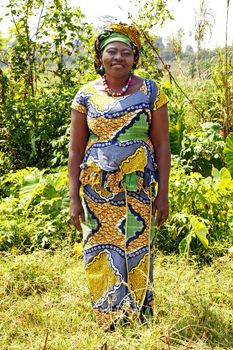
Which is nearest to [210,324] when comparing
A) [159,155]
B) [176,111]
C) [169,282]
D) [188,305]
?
[188,305]

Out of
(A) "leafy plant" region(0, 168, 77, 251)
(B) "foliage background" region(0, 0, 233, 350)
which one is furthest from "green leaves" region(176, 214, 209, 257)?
(A) "leafy plant" region(0, 168, 77, 251)

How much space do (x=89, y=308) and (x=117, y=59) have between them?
1.35 meters

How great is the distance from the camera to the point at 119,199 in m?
2.71

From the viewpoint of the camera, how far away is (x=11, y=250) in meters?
4.13

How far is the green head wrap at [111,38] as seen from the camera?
2.66 m

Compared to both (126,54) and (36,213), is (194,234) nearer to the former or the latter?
(36,213)

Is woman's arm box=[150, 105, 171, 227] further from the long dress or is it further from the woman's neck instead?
the woman's neck

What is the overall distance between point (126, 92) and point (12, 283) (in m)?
1.48

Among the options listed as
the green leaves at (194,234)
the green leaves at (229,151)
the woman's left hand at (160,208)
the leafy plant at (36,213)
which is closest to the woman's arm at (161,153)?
the woman's left hand at (160,208)

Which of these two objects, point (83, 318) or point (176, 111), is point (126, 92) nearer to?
point (83, 318)

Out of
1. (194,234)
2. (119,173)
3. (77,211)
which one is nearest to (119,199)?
(119,173)

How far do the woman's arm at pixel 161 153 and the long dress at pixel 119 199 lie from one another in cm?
3

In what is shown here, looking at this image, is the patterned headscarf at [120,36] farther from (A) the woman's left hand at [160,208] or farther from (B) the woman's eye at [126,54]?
(A) the woman's left hand at [160,208]

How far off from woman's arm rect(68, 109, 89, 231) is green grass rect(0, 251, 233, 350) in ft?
1.53
